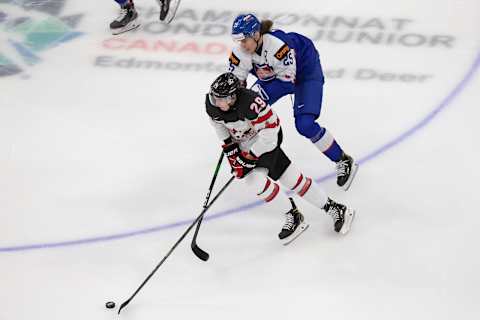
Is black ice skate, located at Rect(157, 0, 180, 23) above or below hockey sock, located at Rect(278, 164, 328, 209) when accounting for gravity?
below

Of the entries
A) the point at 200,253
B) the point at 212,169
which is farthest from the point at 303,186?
the point at 212,169

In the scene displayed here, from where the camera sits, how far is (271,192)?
4949 millimetres

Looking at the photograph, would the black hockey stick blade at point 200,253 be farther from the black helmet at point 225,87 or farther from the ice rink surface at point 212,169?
the black helmet at point 225,87

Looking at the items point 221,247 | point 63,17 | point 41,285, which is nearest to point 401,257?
point 221,247

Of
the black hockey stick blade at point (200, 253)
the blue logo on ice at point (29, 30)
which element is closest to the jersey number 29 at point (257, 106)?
the black hockey stick blade at point (200, 253)

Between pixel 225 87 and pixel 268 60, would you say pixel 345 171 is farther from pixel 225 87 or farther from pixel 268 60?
A: pixel 225 87

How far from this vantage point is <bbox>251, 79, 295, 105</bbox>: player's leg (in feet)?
17.2

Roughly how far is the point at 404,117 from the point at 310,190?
1.30 m

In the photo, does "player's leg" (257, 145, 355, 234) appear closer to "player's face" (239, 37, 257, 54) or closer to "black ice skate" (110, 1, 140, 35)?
"player's face" (239, 37, 257, 54)

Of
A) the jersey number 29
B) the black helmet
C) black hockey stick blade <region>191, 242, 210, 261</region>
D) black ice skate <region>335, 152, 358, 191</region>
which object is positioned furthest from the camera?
black ice skate <region>335, 152, 358, 191</region>

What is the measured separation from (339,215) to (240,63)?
1.03 m

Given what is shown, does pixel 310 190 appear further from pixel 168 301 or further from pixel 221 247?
pixel 168 301

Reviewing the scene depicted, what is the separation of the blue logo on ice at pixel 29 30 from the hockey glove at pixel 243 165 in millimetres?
2655

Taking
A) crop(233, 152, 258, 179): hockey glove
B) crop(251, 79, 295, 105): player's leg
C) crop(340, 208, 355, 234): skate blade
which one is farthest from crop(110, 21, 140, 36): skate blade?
crop(340, 208, 355, 234): skate blade
